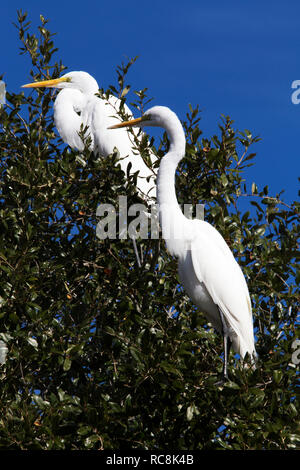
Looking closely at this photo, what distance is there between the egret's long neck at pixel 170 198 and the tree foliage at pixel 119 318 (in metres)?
0.17

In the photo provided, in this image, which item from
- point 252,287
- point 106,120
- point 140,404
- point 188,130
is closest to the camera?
point 140,404

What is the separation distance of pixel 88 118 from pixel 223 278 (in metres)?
3.05

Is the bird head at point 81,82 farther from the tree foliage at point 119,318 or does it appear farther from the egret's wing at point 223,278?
the egret's wing at point 223,278

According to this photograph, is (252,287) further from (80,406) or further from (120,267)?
(80,406)

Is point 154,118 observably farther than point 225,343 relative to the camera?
Yes

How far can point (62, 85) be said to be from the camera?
7012 mm

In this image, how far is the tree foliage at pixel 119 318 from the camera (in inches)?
152

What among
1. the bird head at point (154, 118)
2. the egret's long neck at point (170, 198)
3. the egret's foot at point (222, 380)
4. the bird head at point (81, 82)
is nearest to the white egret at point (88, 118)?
the bird head at point (81, 82)

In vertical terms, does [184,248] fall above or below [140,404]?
above

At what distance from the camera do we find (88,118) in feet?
23.5

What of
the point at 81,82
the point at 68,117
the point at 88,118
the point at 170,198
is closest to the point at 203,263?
the point at 170,198

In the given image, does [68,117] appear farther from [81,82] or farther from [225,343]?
[225,343]

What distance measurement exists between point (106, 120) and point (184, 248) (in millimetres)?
2499

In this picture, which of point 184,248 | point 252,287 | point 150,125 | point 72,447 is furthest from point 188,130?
point 72,447
